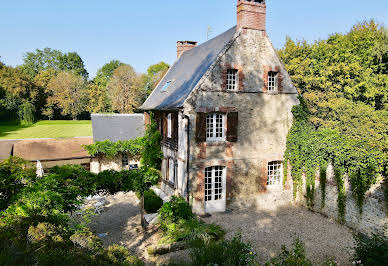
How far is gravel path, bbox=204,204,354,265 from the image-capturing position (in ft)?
32.1

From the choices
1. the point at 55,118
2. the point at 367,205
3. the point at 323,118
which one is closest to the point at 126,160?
the point at 367,205

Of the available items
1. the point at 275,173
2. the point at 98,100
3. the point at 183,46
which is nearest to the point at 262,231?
the point at 275,173

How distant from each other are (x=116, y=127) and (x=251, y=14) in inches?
498

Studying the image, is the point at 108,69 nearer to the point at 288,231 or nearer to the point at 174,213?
the point at 174,213

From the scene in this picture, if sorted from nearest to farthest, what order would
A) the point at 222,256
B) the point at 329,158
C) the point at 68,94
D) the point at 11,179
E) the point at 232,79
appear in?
1. the point at 222,256
2. the point at 11,179
3. the point at 329,158
4. the point at 232,79
5. the point at 68,94

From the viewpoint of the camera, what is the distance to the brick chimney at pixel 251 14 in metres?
13.7

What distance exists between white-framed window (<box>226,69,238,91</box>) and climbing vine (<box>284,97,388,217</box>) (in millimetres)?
4084

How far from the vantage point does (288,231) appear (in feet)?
38.1

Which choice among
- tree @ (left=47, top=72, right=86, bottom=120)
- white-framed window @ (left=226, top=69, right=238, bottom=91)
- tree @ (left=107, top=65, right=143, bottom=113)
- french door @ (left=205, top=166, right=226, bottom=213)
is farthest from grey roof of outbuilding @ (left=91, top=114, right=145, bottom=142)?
tree @ (left=47, top=72, right=86, bottom=120)

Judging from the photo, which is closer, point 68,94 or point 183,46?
point 183,46

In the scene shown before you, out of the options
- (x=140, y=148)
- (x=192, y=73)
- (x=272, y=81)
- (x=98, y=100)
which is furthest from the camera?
(x=98, y=100)

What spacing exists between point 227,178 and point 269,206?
324cm

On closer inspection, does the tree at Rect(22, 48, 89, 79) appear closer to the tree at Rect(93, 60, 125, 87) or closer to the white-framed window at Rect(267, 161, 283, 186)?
the tree at Rect(93, 60, 125, 87)

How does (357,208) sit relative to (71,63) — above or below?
below
